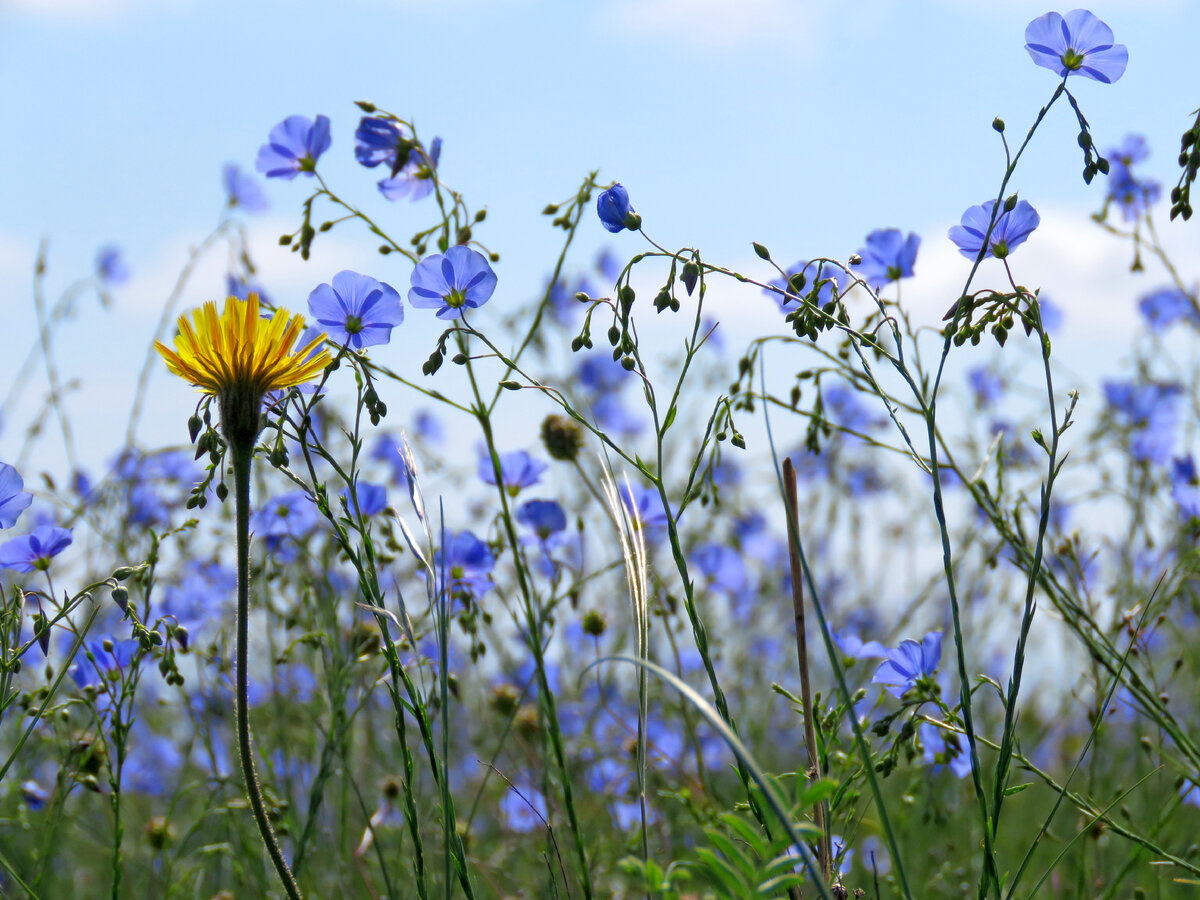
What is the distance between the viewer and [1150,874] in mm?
2545

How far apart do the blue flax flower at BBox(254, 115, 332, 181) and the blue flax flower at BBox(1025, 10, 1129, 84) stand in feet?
3.62

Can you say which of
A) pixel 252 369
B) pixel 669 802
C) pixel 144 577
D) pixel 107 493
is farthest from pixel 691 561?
pixel 252 369

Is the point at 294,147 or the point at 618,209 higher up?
the point at 294,147

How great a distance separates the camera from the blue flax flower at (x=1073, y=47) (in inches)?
56.0

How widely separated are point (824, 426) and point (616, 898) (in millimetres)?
1177

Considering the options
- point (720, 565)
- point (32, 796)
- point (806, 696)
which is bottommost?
point (806, 696)

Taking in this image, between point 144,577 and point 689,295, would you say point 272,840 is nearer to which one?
point 144,577

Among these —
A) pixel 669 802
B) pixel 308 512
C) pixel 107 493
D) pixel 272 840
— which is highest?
pixel 107 493

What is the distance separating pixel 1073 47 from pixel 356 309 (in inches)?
42.4

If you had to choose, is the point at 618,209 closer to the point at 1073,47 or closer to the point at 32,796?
the point at 1073,47

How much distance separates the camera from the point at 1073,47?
144 centimetres

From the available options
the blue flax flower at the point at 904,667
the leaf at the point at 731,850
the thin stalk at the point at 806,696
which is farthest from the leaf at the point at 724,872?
the blue flax flower at the point at 904,667

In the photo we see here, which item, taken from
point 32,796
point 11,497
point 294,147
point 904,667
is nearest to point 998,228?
point 904,667

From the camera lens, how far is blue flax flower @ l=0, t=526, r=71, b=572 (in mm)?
1837
